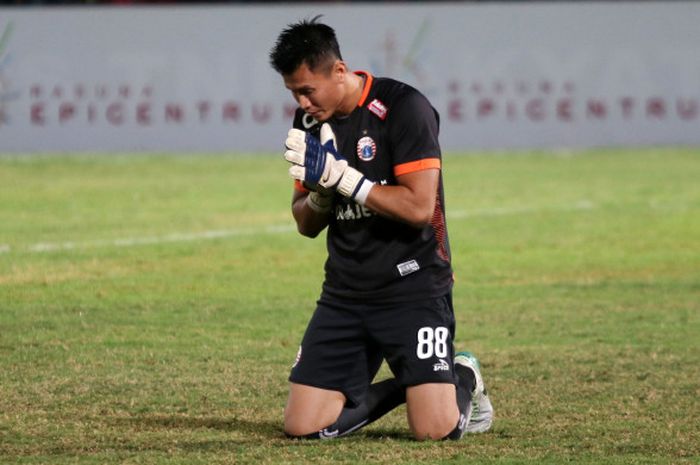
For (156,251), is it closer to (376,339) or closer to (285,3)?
(376,339)

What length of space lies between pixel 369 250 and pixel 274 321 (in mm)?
3477

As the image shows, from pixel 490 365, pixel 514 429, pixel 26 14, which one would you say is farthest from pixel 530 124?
pixel 514 429

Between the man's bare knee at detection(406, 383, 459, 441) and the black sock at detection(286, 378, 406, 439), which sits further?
the black sock at detection(286, 378, 406, 439)

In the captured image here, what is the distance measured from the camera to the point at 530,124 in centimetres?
2623

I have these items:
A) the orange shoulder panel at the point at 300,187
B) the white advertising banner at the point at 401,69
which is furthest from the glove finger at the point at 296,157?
the white advertising banner at the point at 401,69

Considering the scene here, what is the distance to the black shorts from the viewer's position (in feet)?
22.2

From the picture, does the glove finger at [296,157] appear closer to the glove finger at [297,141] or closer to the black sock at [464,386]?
the glove finger at [297,141]

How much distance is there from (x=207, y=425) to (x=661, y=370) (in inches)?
110


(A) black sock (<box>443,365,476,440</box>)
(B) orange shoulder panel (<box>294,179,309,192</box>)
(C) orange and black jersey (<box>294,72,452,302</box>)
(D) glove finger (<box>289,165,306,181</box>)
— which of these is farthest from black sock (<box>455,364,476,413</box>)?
(D) glove finger (<box>289,165,306,181</box>)

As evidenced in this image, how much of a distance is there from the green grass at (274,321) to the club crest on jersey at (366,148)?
1.26 meters

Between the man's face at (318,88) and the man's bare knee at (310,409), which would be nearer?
the man's face at (318,88)

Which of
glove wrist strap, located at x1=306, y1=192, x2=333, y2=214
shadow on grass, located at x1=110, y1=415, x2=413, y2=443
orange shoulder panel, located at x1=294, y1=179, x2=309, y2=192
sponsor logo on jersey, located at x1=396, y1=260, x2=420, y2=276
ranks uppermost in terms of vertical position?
orange shoulder panel, located at x1=294, y1=179, x2=309, y2=192

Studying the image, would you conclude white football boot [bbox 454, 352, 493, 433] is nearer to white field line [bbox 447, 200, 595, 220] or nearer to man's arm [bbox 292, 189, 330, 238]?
man's arm [bbox 292, 189, 330, 238]

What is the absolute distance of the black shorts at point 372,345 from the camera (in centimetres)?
677
